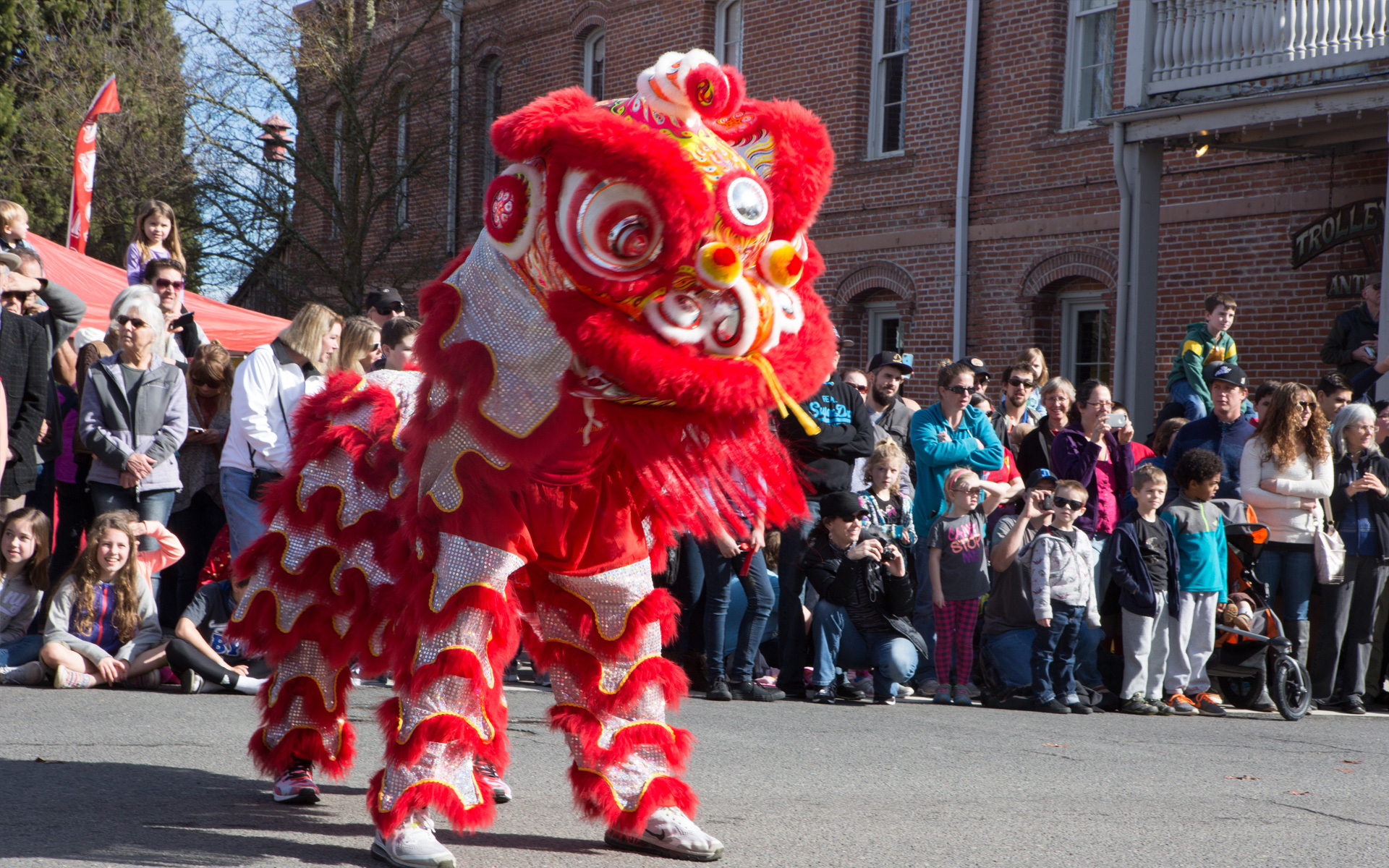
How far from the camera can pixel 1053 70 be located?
14664 millimetres

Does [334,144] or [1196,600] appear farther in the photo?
[334,144]

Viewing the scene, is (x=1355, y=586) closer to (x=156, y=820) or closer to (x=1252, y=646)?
(x=1252, y=646)

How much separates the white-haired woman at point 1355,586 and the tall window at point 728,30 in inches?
459

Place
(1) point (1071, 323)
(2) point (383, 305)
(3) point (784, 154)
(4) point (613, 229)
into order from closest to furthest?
1. (4) point (613, 229)
2. (3) point (784, 154)
3. (2) point (383, 305)
4. (1) point (1071, 323)

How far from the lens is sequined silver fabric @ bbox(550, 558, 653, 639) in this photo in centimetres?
388

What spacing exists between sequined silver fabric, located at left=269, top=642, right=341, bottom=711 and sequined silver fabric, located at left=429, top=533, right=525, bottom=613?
32.2 inches

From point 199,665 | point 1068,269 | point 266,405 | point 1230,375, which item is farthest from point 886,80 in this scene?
point 199,665

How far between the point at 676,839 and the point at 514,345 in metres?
1.43

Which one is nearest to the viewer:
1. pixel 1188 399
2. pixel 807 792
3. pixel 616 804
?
pixel 616 804

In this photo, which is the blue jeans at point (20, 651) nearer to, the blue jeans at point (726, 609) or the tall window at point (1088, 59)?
the blue jeans at point (726, 609)

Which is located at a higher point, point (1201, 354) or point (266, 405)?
point (1201, 354)

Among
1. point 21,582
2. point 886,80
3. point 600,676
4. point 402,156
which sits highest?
point 402,156

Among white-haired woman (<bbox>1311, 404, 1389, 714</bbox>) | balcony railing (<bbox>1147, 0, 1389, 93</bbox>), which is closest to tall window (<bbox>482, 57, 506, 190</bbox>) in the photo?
balcony railing (<bbox>1147, 0, 1389, 93</bbox>)

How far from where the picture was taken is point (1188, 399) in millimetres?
10609
